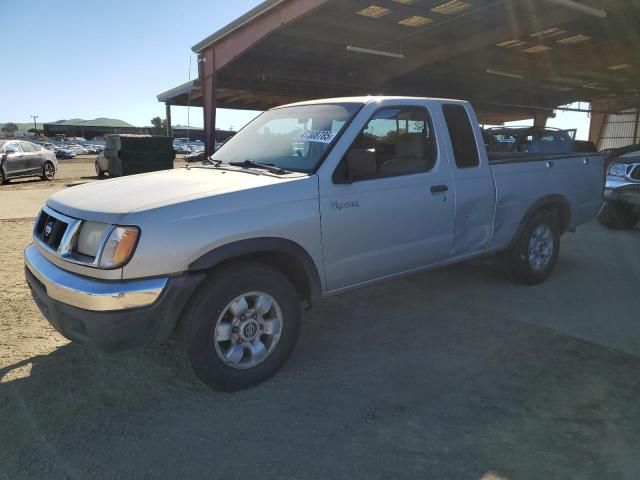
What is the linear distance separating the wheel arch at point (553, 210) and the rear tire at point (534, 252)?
0.18 ft

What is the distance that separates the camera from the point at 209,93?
1931cm

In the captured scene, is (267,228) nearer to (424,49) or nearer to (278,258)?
(278,258)

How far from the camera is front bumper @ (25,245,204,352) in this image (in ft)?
9.01

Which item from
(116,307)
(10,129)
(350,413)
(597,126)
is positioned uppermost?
(10,129)

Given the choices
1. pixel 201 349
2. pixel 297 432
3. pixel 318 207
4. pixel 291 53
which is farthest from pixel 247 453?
pixel 291 53

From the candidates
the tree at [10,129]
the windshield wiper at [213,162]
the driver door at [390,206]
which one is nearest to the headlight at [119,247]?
the driver door at [390,206]

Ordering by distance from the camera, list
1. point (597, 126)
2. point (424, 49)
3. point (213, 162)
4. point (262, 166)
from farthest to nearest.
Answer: point (597, 126), point (424, 49), point (213, 162), point (262, 166)

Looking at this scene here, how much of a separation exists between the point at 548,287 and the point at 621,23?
15.3m

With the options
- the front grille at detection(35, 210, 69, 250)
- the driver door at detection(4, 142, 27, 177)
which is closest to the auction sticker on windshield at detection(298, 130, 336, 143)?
the front grille at detection(35, 210, 69, 250)

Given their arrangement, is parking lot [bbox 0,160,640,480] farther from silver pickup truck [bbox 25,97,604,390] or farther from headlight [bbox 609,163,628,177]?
headlight [bbox 609,163,628,177]

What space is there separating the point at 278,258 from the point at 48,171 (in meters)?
18.8

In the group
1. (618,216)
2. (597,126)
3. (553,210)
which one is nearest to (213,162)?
(553,210)

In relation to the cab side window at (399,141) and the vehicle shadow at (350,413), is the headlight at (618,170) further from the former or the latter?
the cab side window at (399,141)

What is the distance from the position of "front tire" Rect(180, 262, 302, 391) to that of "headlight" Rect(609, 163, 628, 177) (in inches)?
300
